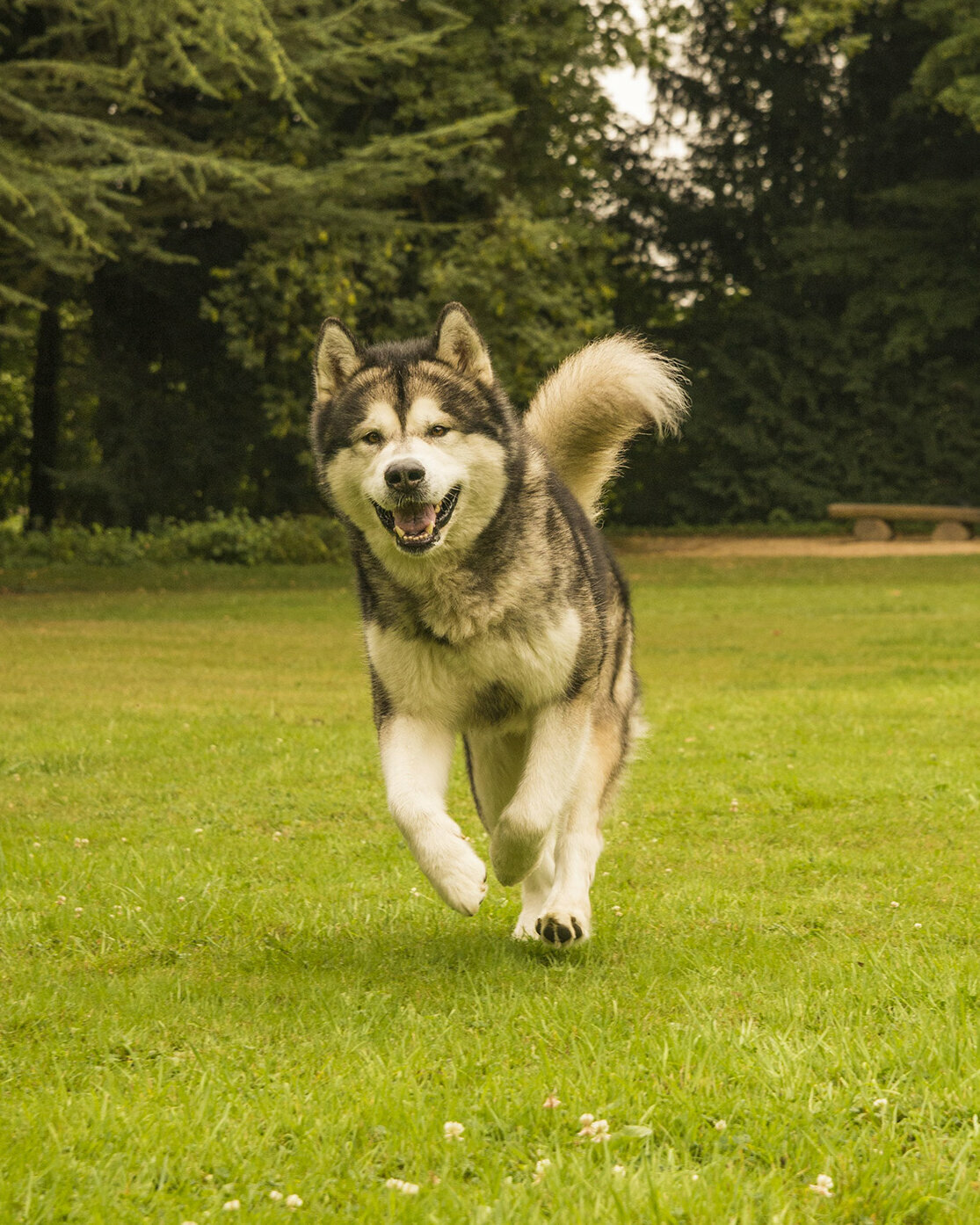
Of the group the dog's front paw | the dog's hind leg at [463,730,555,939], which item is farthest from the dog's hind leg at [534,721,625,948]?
the dog's hind leg at [463,730,555,939]

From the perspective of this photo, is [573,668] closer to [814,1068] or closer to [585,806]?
[585,806]

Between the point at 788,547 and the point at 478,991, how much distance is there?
27438 mm

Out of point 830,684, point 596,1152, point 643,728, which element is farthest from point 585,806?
point 830,684

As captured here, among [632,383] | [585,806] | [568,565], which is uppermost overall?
[632,383]

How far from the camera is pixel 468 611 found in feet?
15.4

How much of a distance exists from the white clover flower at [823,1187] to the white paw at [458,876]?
5.22 ft

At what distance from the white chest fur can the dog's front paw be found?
2.32ft

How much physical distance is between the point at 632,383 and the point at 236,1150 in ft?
11.9

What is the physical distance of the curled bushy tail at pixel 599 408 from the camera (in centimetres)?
588

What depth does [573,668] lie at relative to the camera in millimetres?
4871

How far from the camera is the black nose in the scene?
14.7 feet

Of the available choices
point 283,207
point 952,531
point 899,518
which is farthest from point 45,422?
point 952,531

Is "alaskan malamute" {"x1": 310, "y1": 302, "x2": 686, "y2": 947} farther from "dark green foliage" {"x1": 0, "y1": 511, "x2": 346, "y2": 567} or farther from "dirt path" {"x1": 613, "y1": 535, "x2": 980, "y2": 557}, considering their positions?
"dirt path" {"x1": 613, "y1": 535, "x2": 980, "y2": 557}

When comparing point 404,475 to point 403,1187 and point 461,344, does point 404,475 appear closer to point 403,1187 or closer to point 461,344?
point 461,344
